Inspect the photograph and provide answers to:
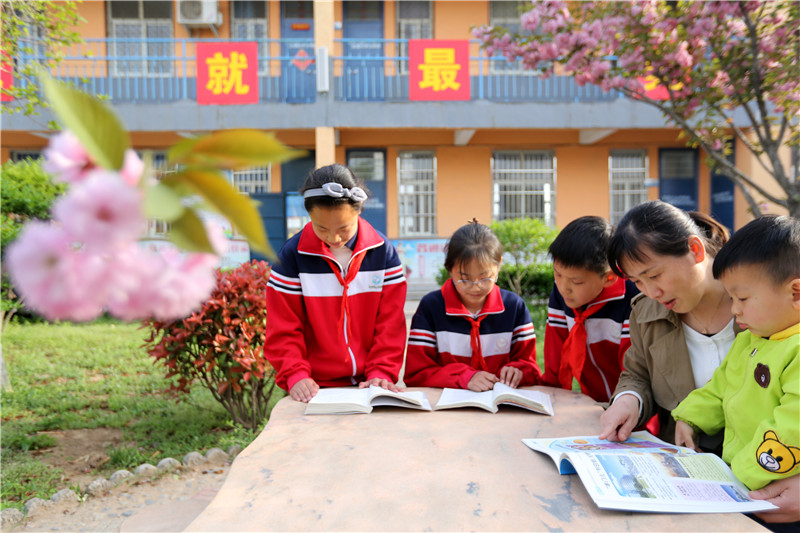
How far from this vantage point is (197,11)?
903 centimetres

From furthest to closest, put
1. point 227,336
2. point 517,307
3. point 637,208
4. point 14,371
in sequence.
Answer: point 14,371 < point 227,336 < point 517,307 < point 637,208

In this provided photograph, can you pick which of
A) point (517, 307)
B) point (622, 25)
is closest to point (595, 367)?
point (517, 307)

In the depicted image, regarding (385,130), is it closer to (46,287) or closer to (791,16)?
(791,16)

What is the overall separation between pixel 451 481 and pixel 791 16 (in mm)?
3086

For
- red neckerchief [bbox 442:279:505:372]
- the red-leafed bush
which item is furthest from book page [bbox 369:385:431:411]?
the red-leafed bush

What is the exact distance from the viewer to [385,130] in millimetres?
9188

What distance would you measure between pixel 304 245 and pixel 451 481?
1088 mm

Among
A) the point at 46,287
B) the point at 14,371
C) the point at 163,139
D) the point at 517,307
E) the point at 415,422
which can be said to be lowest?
the point at 14,371

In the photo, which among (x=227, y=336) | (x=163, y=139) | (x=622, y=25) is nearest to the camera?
(x=227, y=336)

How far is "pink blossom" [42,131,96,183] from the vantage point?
11.8 inches

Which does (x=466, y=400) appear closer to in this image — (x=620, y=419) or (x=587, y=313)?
(x=620, y=419)

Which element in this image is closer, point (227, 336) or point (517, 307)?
point (517, 307)

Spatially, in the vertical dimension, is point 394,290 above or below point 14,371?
above

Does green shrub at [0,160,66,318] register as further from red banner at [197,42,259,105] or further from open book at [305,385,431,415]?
open book at [305,385,431,415]
